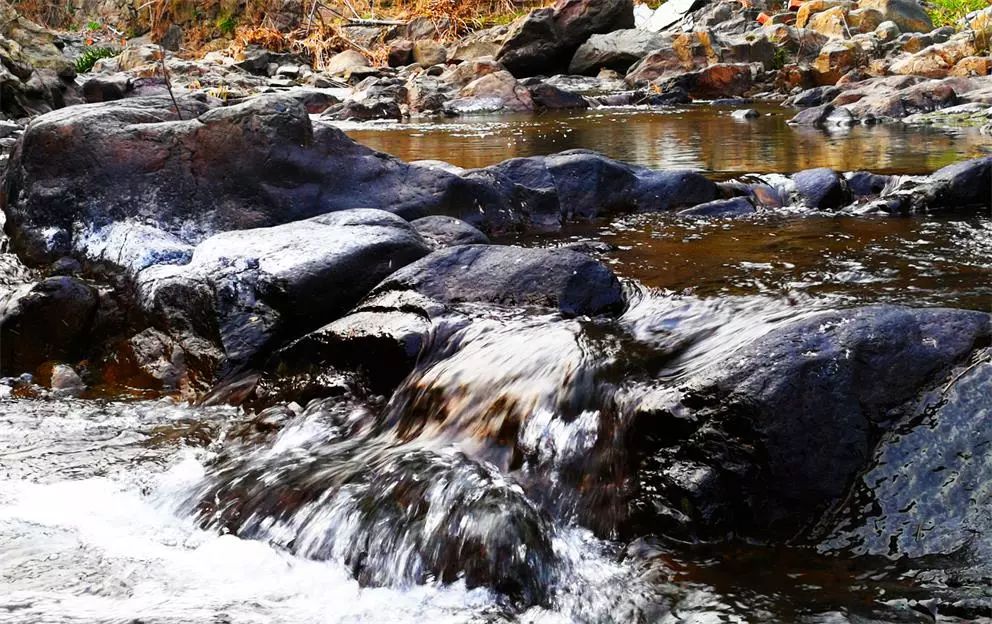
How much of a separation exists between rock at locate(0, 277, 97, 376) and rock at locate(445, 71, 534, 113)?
1430 cm

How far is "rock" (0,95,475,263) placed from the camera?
586cm

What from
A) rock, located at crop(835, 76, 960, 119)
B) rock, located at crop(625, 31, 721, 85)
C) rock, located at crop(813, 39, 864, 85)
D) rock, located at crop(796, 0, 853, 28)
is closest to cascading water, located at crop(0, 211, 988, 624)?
rock, located at crop(835, 76, 960, 119)

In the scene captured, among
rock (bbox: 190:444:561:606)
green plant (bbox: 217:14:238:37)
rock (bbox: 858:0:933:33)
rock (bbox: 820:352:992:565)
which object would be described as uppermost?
green plant (bbox: 217:14:238:37)

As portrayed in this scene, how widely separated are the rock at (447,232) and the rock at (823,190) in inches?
102

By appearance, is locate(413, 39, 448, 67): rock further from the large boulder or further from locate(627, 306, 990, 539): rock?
locate(627, 306, 990, 539): rock

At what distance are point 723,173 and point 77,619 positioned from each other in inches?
275

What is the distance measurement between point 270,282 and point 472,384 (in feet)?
4.84

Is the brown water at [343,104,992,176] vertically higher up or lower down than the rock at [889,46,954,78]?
lower down

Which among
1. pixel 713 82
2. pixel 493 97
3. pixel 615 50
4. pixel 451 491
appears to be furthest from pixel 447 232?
pixel 615 50

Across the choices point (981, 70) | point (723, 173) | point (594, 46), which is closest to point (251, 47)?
point (594, 46)

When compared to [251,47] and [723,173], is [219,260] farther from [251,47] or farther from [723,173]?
[251,47]

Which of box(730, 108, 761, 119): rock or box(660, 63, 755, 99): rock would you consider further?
box(660, 63, 755, 99): rock

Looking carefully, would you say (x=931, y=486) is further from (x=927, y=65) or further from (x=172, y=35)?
(x=927, y=65)

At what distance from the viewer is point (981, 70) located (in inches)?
634
